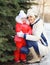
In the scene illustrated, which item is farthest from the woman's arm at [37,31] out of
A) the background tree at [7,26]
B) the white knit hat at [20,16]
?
the background tree at [7,26]

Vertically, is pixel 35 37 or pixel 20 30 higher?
pixel 20 30

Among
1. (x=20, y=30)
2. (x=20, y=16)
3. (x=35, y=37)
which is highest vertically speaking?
(x=20, y=16)

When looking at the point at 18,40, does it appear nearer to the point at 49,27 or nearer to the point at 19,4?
the point at 19,4

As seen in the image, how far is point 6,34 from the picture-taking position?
6.97 meters

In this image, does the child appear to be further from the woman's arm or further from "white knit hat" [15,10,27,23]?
the woman's arm

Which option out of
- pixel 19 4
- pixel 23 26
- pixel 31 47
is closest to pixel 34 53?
pixel 31 47

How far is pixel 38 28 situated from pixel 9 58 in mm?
894

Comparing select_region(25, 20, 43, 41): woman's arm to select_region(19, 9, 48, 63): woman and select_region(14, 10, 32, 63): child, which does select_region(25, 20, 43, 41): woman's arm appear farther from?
select_region(14, 10, 32, 63): child

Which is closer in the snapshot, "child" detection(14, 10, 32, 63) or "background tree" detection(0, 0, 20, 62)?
"background tree" detection(0, 0, 20, 62)

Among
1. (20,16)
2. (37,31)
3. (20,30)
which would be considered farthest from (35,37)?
(20,16)

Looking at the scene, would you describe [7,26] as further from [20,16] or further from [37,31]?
[37,31]

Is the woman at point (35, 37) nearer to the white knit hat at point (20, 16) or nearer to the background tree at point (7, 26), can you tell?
the white knit hat at point (20, 16)

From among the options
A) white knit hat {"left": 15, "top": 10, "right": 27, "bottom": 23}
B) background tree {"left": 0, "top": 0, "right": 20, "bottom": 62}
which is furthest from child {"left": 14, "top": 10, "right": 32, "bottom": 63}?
background tree {"left": 0, "top": 0, "right": 20, "bottom": 62}

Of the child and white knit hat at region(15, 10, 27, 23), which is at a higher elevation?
white knit hat at region(15, 10, 27, 23)
